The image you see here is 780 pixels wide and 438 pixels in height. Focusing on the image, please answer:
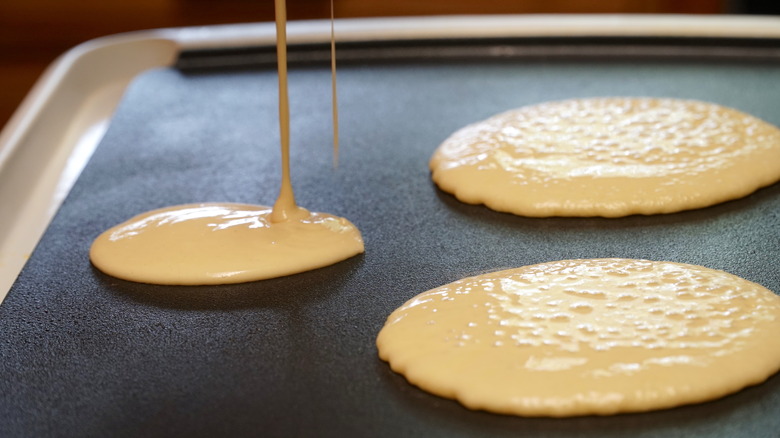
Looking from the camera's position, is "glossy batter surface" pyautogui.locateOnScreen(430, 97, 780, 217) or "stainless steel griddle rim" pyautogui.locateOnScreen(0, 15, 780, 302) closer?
"glossy batter surface" pyautogui.locateOnScreen(430, 97, 780, 217)

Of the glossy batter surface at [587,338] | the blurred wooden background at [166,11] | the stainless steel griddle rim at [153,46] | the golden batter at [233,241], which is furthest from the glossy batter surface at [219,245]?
the blurred wooden background at [166,11]

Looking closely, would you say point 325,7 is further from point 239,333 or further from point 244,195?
point 239,333

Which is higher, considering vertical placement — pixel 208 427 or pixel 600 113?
pixel 600 113

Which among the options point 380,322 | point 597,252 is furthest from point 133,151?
point 597,252

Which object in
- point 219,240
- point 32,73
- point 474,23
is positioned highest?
point 474,23

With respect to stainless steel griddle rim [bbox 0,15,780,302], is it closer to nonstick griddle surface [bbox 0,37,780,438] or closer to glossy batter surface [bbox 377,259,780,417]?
nonstick griddle surface [bbox 0,37,780,438]

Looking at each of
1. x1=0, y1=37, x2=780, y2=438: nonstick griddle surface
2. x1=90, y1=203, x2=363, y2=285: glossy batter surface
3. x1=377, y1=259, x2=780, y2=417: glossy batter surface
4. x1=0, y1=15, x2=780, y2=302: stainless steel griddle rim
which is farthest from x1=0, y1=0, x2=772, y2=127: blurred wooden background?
x1=377, y1=259, x2=780, y2=417: glossy batter surface

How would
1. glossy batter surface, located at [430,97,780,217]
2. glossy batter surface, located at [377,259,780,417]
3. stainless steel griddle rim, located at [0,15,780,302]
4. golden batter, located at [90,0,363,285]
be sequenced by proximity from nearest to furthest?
glossy batter surface, located at [377,259,780,417] → golden batter, located at [90,0,363,285] → glossy batter surface, located at [430,97,780,217] → stainless steel griddle rim, located at [0,15,780,302]
